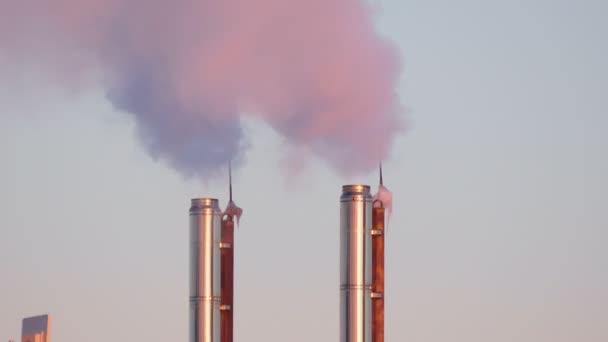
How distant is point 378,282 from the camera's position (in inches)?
2753

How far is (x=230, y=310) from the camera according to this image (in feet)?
236

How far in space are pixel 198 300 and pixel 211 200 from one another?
2928 mm

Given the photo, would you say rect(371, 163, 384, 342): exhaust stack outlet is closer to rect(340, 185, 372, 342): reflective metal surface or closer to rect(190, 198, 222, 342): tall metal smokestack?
rect(340, 185, 372, 342): reflective metal surface

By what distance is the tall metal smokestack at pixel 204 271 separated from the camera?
71.4 m

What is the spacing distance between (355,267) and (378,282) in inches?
38.6

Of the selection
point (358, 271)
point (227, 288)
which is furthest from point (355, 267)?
point (227, 288)

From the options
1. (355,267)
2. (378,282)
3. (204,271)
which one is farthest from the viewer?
(204,271)

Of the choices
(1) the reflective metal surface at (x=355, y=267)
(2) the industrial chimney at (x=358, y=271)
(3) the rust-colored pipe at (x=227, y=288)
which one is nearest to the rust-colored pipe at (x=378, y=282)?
(2) the industrial chimney at (x=358, y=271)

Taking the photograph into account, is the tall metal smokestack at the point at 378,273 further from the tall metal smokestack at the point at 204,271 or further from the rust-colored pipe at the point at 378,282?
the tall metal smokestack at the point at 204,271

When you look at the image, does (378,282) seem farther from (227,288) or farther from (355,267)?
(227,288)

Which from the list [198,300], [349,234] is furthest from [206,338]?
[349,234]

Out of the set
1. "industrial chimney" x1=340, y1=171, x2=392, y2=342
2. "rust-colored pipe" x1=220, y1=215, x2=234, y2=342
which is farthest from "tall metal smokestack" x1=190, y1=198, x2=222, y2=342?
"industrial chimney" x1=340, y1=171, x2=392, y2=342

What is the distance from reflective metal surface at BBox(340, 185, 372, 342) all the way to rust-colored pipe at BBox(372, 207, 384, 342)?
1.10ft

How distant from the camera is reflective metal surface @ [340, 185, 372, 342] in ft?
228
